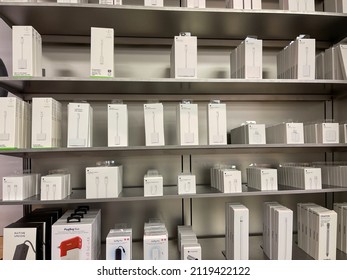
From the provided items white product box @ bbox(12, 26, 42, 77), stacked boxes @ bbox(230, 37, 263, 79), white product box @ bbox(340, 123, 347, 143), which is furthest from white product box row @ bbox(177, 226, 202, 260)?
white product box @ bbox(12, 26, 42, 77)

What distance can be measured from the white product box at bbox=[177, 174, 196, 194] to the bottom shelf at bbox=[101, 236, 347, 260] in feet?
1.58

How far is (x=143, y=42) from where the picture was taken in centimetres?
190

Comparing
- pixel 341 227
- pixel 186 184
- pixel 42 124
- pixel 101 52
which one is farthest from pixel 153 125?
pixel 341 227

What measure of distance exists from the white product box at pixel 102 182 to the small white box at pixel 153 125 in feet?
0.98

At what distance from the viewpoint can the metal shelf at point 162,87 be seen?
1515 mm

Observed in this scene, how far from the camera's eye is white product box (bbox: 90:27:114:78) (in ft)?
4.85

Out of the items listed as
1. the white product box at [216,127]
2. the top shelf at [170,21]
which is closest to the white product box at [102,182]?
the white product box at [216,127]

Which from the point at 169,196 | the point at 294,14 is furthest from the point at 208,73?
the point at 169,196

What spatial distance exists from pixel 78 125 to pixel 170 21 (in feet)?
3.02

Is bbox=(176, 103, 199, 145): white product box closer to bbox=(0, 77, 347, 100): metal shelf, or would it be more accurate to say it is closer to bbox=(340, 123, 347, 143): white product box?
bbox=(0, 77, 347, 100): metal shelf

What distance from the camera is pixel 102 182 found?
153cm

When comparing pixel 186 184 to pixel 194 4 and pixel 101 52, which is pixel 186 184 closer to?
pixel 101 52

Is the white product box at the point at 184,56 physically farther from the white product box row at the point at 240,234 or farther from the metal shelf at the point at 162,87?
the white product box row at the point at 240,234

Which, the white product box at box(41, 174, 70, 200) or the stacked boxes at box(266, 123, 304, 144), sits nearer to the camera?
the white product box at box(41, 174, 70, 200)
